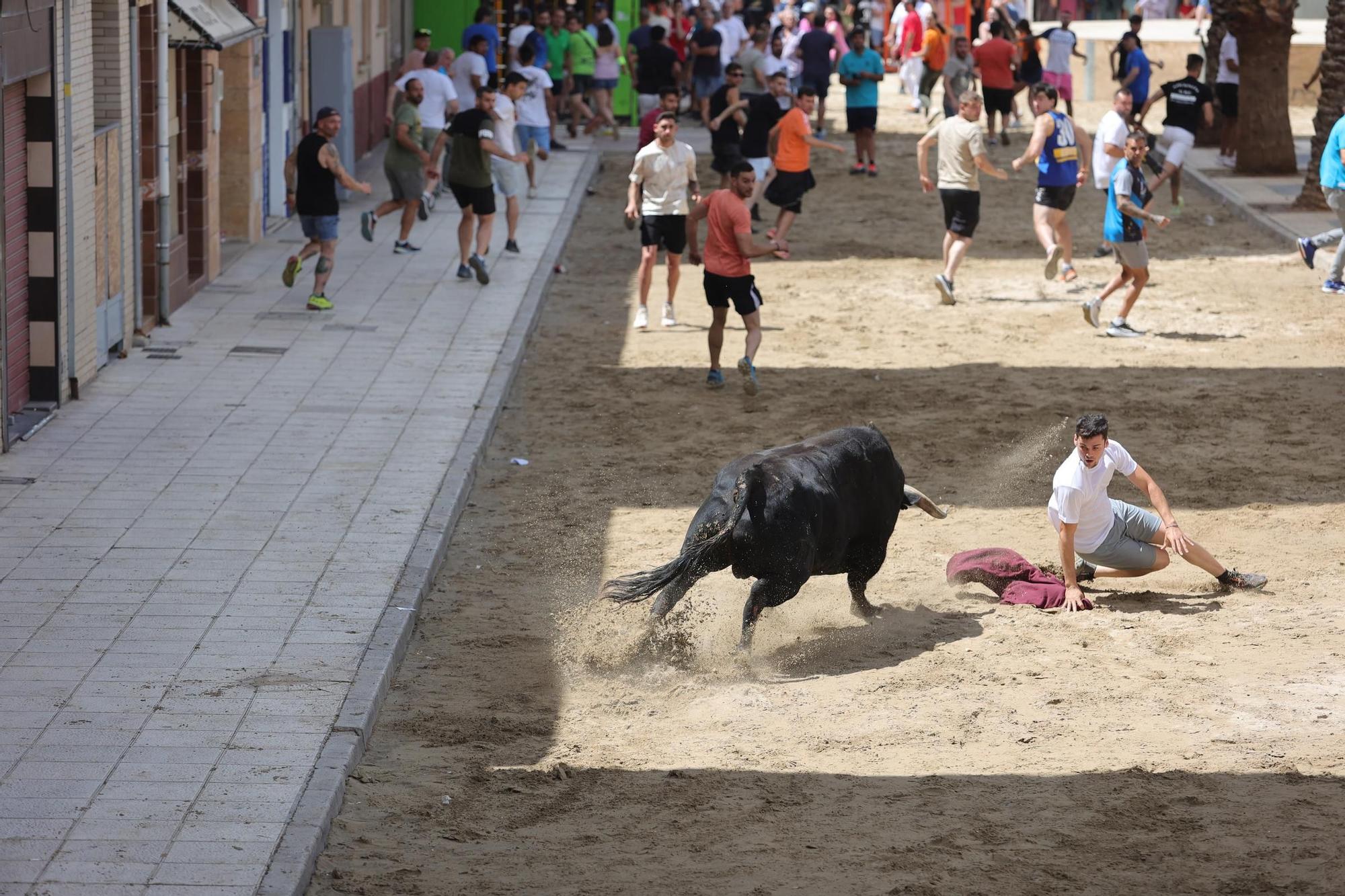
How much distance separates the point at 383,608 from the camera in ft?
30.5

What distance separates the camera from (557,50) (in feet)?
99.2

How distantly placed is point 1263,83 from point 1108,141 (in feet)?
27.4

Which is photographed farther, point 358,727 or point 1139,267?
point 1139,267

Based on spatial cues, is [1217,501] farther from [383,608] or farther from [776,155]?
[776,155]

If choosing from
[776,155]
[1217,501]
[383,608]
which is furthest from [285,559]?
[776,155]

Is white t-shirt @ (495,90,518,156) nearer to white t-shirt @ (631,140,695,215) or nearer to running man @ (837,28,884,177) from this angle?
white t-shirt @ (631,140,695,215)

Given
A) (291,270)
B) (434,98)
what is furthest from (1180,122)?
(291,270)

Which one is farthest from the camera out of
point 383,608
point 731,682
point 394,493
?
point 394,493

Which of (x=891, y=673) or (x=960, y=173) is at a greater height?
(x=960, y=173)

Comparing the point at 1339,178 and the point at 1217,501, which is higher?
the point at 1339,178

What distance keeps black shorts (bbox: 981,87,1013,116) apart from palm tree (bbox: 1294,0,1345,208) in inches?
251

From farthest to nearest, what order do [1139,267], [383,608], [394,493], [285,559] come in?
[1139,267] → [394,493] → [285,559] → [383,608]

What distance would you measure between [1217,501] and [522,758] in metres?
5.62

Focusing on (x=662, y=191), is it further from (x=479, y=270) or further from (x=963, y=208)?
(x=963, y=208)
